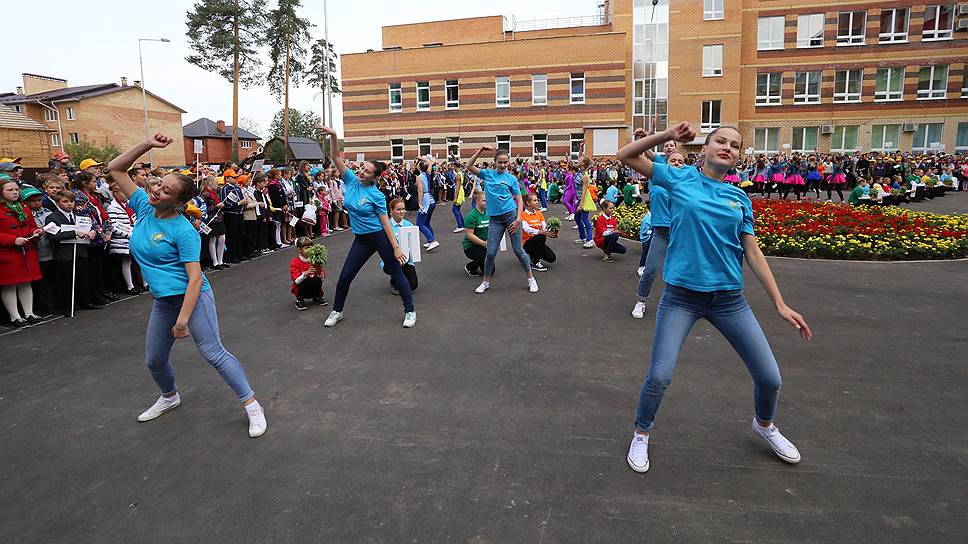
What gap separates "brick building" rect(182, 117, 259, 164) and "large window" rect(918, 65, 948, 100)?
65841mm

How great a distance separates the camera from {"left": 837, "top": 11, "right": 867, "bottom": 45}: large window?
128 ft

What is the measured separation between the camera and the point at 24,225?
25.3 ft

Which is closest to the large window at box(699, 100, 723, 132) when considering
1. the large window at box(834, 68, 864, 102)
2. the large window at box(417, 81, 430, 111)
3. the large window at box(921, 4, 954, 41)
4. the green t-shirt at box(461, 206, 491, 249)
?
the large window at box(834, 68, 864, 102)

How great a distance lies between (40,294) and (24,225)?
3.62ft

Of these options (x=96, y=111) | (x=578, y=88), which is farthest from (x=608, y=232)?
(x=96, y=111)

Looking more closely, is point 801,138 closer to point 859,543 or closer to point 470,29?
point 470,29

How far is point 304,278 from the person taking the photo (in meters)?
8.23

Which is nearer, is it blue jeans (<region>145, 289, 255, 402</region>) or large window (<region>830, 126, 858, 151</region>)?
blue jeans (<region>145, 289, 255, 402</region>)

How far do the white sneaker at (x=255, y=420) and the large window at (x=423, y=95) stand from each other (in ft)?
137

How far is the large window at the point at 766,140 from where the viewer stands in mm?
40969

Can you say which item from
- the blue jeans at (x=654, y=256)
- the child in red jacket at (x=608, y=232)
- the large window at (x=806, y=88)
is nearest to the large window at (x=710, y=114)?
the large window at (x=806, y=88)

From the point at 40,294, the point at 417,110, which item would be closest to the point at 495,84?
the point at 417,110

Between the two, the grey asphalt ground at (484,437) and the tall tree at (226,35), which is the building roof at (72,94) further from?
the grey asphalt ground at (484,437)

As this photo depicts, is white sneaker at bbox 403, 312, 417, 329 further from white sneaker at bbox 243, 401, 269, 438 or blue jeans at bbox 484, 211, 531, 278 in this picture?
white sneaker at bbox 243, 401, 269, 438
